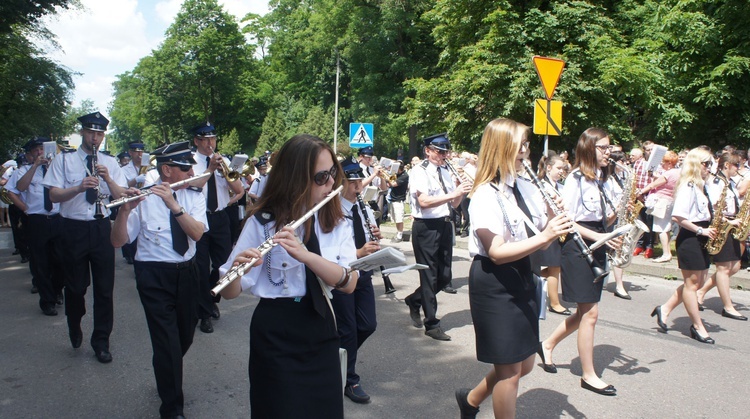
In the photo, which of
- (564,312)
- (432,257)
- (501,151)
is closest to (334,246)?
(501,151)

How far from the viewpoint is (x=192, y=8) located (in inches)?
1954

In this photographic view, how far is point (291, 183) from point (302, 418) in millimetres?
1050

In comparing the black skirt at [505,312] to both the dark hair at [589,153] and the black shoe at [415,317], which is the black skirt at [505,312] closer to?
the dark hair at [589,153]

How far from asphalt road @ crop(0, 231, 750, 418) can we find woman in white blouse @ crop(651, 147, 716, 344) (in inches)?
10.0

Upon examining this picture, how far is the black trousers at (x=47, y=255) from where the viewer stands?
5.98 meters

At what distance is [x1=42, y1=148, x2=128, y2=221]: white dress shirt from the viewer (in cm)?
570

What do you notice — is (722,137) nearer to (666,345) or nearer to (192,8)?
(666,345)

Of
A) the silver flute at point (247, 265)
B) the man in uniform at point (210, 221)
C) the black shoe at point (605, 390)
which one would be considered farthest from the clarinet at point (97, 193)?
the black shoe at point (605, 390)

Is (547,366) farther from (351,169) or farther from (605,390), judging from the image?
(351,169)

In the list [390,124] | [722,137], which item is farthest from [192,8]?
[722,137]

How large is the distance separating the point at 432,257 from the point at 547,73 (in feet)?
14.8

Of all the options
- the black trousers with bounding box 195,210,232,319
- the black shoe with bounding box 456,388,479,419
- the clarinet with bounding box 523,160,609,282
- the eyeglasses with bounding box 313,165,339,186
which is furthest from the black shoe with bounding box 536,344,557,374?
the black trousers with bounding box 195,210,232,319

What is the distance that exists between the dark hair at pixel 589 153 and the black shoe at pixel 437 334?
7.20ft

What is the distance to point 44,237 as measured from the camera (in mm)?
6414
